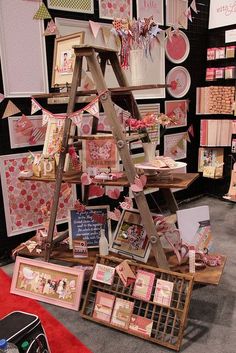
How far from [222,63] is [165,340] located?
11.3 feet

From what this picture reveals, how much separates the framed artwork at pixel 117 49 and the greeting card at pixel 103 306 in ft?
4.56

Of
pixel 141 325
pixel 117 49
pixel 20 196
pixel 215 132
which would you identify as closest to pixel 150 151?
pixel 141 325

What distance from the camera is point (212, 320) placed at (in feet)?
7.07

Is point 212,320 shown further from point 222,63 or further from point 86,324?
point 222,63

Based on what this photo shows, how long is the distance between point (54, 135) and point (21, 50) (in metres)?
0.98

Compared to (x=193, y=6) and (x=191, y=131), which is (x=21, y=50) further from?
(x=191, y=131)

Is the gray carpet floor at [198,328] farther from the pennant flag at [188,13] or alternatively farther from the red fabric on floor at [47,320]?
the pennant flag at [188,13]

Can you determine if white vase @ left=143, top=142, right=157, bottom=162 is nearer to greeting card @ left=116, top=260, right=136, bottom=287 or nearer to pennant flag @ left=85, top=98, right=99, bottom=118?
pennant flag @ left=85, top=98, right=99, bottom=118

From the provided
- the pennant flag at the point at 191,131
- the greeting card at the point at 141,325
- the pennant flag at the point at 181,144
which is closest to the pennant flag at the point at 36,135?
the greeting card at the point at 141,325

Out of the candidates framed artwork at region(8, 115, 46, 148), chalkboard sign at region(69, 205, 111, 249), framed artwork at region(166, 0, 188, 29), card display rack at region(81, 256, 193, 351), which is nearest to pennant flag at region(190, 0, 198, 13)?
framed artwork at region(166, 0, 188, 29)

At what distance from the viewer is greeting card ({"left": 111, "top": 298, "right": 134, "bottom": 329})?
6.70ft

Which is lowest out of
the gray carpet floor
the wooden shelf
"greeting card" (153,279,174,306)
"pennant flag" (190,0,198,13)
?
the gray carpet floor

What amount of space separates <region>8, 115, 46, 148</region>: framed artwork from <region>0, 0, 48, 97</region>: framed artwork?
0.21 metres

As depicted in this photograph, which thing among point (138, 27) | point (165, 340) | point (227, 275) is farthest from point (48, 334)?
point (138, 27)
